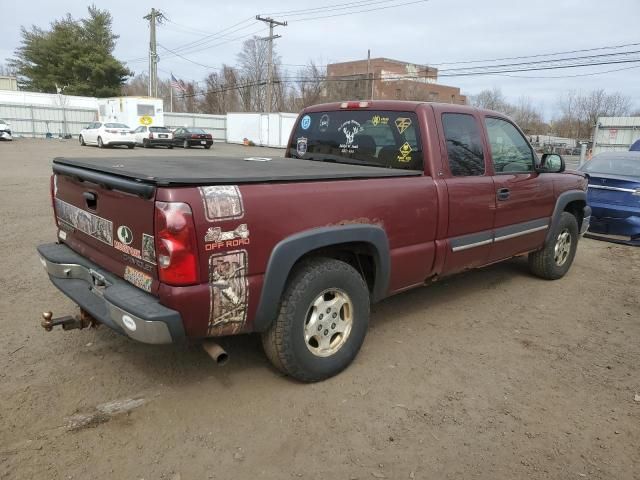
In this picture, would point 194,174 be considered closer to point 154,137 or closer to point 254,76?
point 154,137

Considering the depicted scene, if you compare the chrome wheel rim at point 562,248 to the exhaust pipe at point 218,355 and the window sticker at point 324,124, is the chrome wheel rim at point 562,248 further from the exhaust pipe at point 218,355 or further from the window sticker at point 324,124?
the exhaust pipe at point 218,355

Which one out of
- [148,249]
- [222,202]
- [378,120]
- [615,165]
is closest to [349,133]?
[378,120]

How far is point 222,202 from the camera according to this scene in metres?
2.59

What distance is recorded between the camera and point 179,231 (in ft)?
8.14

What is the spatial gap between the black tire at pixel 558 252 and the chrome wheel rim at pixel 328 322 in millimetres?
3132

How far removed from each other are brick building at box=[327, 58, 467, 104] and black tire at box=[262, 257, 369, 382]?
54930mm

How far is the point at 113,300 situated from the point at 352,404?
155cm

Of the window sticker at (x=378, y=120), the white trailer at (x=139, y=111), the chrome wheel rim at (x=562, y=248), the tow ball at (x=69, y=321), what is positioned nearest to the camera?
the tow ball at (x=69, y=321)

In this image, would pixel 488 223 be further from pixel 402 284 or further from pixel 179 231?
pixel 179 231

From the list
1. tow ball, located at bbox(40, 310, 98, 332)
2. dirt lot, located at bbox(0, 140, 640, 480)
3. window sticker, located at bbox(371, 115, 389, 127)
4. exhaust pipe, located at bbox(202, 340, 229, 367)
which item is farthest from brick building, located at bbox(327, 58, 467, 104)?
exhaust pipe, located at bbox(202, 340, 229, 367)

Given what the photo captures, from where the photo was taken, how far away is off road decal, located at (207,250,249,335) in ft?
8.65

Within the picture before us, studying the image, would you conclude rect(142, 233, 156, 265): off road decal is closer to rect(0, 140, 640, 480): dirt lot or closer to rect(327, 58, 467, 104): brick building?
rect(0, 140, 640, 480): dirt lot

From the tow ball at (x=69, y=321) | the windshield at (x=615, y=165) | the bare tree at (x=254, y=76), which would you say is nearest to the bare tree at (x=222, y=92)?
the bare tree at (x=254, y=76)

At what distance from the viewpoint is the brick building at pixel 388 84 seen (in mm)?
57531
